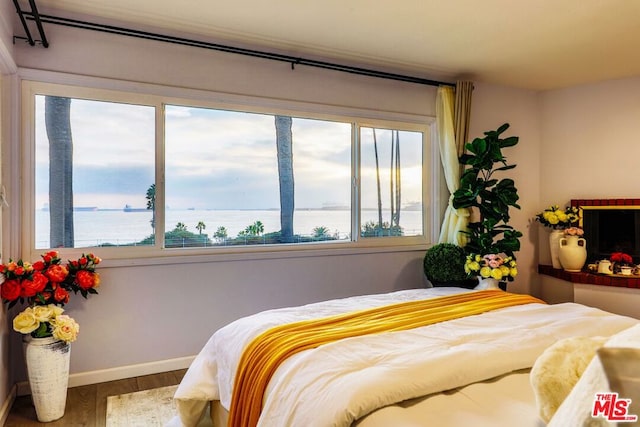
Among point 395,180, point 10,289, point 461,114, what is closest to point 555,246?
point 461,114

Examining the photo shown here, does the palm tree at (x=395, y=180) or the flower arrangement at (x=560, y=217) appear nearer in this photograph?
the palm tree at (x=395, y=180)

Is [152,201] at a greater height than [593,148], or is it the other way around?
[593,148]

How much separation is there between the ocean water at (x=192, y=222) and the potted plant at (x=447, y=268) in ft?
1.67

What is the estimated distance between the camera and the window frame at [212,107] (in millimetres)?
2799

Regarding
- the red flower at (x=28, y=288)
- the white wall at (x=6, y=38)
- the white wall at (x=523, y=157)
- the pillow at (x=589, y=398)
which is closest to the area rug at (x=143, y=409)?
the red flower at (x=28, y=288)

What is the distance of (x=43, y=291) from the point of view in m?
2.51

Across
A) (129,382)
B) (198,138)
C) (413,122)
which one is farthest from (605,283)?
(129,382)

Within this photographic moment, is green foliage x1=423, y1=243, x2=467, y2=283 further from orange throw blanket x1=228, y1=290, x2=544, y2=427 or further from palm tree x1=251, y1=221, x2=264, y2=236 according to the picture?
palm tree x1=251, y1=221, x2=264, y2=236

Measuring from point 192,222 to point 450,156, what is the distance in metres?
2.62

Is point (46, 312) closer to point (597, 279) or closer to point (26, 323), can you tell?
point (26, 323)

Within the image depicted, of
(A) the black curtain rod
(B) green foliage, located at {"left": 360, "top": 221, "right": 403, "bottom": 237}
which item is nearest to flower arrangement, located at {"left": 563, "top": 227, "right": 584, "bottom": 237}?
(B) green foliage, located at {"left": 360, "top": 221, "right": 403, "bottom": 237}

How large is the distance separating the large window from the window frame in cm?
2

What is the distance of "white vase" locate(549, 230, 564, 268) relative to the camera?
4.49m

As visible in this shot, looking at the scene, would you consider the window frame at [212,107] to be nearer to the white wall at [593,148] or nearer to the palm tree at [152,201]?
the palm tree at [152,201]
